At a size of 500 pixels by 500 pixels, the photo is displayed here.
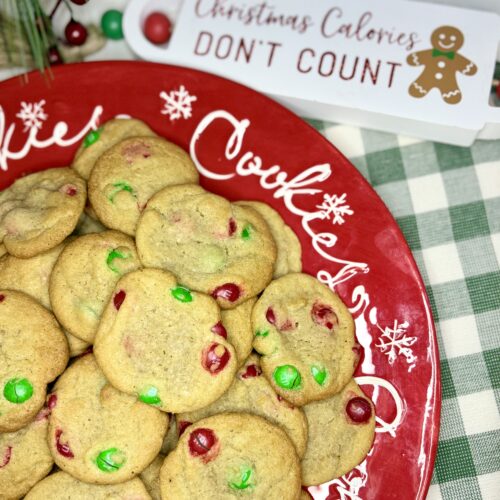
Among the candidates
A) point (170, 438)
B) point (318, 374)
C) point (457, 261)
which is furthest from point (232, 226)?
point (457, 261)

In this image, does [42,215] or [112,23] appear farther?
[112,23]

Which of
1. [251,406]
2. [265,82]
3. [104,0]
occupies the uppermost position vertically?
[104,0]

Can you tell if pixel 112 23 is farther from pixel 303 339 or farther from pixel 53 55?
pixel 303 339

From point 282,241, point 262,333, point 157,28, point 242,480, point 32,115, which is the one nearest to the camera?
point 242,480

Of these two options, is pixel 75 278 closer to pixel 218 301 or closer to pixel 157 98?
pixel 218 301

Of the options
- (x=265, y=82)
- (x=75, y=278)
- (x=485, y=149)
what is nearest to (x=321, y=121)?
(x=265, y=82)

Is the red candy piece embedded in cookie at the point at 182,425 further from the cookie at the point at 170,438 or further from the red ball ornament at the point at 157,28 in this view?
the red ball ornament at the point at 157,28
